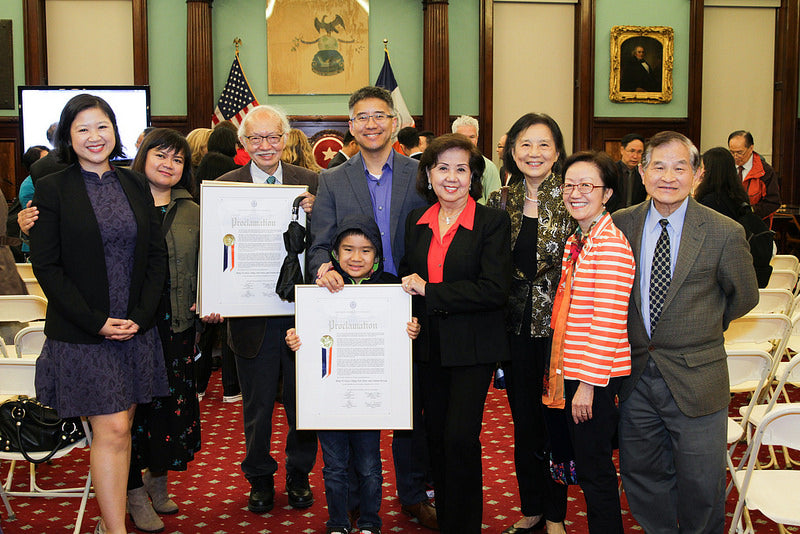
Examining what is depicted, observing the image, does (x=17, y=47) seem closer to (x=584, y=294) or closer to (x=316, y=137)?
(x=316, y=137)

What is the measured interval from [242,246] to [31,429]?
4.22ft

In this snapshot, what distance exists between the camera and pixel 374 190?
3.75 m

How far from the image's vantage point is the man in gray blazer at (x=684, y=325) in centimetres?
288

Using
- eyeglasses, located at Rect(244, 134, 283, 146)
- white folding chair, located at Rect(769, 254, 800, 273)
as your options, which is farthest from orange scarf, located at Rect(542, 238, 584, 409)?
white folding chair, located at Rect(769, 254, 800, 273)

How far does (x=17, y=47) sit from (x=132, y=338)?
10.2 meters

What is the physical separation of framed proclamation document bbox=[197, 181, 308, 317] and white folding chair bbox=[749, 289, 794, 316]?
344 cm

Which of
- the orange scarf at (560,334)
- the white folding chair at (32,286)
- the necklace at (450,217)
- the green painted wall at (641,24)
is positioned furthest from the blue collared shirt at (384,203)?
the green painted wall at (641,24)

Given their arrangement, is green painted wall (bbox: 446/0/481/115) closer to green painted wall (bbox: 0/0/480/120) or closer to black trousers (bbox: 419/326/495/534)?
green painted wall (bbox: 0/0/480/120)

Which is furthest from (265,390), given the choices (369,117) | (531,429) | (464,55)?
(464,55)

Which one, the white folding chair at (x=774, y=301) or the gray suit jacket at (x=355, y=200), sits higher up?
the gray suit jacket at (x=355, y=200)

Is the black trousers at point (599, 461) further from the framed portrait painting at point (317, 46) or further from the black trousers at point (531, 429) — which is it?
the framed portrait painting at point (317, 46)

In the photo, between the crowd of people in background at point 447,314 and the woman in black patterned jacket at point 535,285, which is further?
the woman in black patterned jacket at point 535,285

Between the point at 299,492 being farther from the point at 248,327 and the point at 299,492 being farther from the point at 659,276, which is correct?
the point at 659,276

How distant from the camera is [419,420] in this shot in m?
3.83
